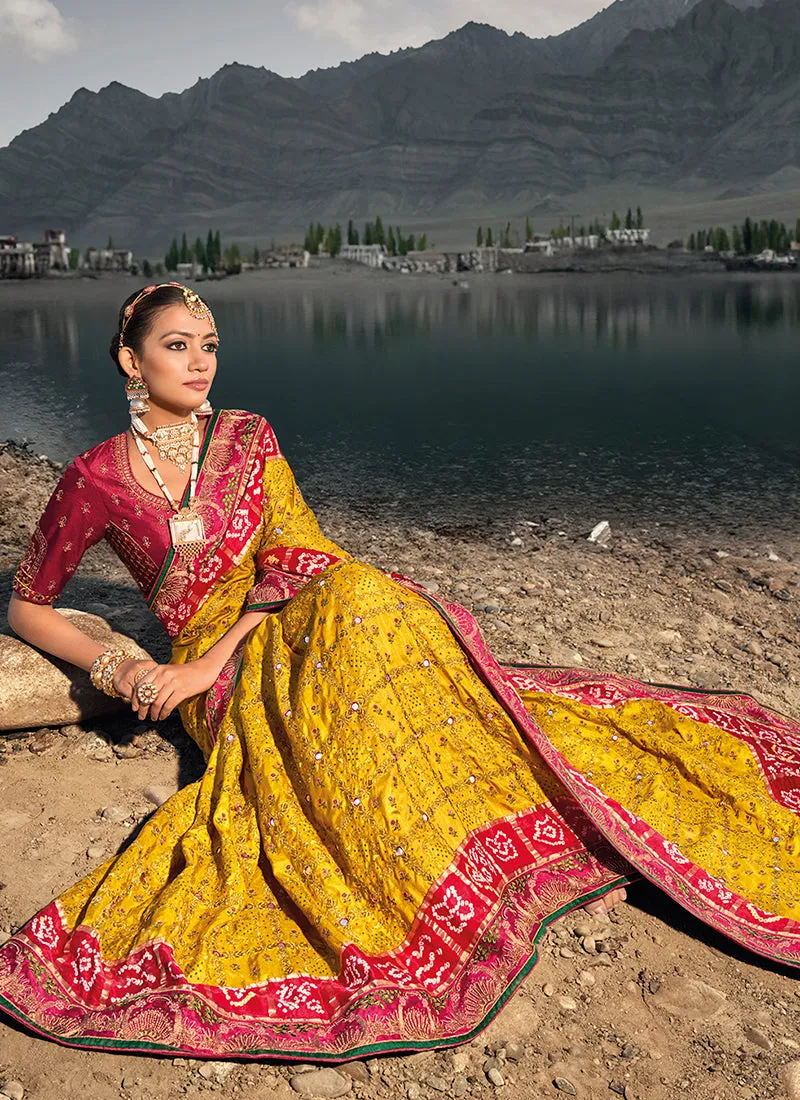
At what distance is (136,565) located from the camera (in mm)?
5012

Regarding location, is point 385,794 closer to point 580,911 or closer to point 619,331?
point 580,911

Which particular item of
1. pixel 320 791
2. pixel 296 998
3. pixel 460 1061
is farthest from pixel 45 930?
pixel 460 1061

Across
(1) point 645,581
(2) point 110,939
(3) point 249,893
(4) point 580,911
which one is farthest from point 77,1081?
(1) point 645,581

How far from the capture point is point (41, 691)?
5582mm

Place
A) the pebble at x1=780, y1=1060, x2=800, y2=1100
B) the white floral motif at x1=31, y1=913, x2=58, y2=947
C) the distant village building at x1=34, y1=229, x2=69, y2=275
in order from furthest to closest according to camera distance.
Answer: the distant village building at x1=34, y1=229, x2=69, y2=275 < the white floral motif at x1=31, y1=913, x2=58, y2=947 < the pebble at x1=780, y1=1060, x2=800, y2=1100

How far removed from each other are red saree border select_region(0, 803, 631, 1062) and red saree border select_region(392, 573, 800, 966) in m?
0.39

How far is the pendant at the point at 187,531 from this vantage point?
4828mm

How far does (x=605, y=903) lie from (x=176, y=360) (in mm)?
2933

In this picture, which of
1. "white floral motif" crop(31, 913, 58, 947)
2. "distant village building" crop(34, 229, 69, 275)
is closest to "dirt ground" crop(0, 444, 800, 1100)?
"white floral motif" crop(31, 913, 58, 947)

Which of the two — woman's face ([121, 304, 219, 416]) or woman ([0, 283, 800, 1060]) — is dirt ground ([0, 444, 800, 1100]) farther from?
woman's face ([121, 304, 219, 416])

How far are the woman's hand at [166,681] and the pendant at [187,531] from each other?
1.76 feet

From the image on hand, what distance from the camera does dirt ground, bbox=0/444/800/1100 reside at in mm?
3424

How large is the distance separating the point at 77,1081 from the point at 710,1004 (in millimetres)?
2178

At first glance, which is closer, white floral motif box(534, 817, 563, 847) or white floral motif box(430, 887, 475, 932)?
white floral motif box(430, 887, 475, 932)
